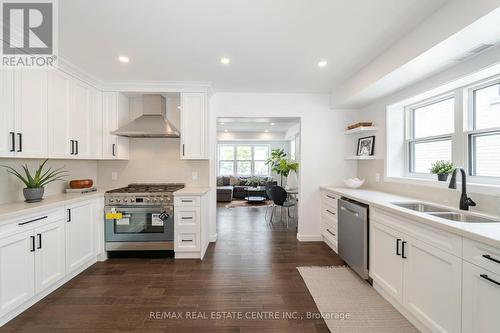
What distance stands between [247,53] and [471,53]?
201 centimetres

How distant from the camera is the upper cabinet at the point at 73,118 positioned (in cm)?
244

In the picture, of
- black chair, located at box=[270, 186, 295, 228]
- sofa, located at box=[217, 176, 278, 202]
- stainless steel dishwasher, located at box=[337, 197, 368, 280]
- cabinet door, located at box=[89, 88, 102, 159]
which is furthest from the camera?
sofa, located at box=[217, 176, 278, 202]

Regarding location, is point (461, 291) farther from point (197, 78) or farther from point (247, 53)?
point (197, 78)

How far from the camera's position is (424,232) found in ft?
5.39

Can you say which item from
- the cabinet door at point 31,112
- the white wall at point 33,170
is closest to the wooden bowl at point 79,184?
the white wall at point 33,170

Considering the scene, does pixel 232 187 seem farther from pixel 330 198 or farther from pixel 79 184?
pixel 79 184

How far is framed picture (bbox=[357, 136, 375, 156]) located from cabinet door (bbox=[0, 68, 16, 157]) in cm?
434

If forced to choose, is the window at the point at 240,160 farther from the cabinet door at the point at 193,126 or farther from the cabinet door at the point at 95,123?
the cabinet door at the point at 95,123

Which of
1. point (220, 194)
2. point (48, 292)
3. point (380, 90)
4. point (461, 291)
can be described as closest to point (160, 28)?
point (380, 90)

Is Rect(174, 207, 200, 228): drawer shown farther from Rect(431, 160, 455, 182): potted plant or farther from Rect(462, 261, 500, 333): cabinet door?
Rect(431, 160, 455, 182): potted plant

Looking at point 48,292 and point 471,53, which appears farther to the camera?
point 48,292

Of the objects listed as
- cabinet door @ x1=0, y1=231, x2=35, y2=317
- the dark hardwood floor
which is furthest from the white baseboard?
cabinet door @ x1=0, y1=231, x2=35, y2=317

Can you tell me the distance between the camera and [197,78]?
122 inches

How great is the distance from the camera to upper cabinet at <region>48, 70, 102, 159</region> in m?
2.44
